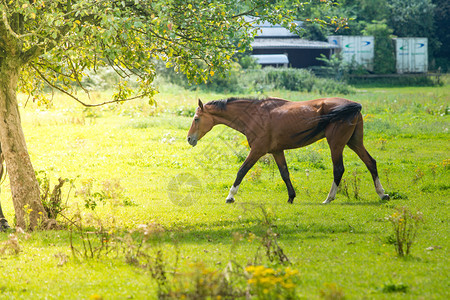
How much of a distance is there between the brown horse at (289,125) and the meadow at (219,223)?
88 cm

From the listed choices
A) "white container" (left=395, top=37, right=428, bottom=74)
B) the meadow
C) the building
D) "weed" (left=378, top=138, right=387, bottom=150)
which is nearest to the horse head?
the meadow

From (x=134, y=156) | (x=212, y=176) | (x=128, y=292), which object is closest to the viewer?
(x=128, y=292)

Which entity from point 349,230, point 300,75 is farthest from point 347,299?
point 300,75

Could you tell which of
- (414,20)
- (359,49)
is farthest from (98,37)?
(414,20)

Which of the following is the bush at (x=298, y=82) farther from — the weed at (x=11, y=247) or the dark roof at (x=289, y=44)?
the weed at (x=11, y=247)

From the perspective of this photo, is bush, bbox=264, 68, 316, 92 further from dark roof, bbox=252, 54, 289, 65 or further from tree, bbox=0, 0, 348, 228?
tree, bbox=0, 0, 348, 228

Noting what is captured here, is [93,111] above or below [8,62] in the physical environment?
below

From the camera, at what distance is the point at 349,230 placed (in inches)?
404

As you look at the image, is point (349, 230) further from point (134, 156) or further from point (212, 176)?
point (134, 156)

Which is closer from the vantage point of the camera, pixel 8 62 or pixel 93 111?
pixel 8 62

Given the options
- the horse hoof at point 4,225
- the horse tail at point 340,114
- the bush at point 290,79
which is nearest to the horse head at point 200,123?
the horse tail at point 340,114

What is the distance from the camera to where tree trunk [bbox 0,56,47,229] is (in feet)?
34.3

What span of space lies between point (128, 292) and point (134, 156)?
1255 centimetres

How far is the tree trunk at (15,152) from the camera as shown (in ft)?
34.3
